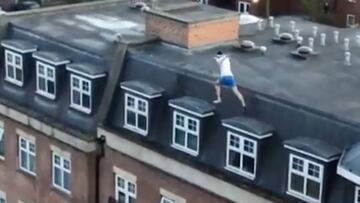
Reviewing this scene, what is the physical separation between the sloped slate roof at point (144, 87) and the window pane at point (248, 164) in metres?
5.76

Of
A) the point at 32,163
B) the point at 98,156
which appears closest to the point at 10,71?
the point at 32,163

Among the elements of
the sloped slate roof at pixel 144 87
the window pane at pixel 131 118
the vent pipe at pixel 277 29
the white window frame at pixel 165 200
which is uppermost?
the vent pipe at pixel 277 29

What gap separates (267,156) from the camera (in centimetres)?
4141

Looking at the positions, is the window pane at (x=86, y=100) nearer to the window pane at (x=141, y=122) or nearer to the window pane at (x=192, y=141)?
the window pane at (x=141, y=122)

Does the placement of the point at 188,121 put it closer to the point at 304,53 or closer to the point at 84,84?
the point at 84,84

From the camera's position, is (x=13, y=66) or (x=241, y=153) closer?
(x=241, y=153)

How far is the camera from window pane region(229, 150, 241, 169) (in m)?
42.2

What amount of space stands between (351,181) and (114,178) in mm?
13501

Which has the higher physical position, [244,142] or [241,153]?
[244,142]

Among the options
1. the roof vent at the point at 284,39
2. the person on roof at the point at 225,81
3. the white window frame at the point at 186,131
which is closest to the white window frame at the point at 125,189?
the white window frame at the point at 186,131

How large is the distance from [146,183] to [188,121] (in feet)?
13.0

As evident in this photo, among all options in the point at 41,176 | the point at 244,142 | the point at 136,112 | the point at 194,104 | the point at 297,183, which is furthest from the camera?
the point at 41,176

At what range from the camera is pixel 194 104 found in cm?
4400

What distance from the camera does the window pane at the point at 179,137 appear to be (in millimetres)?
44594
